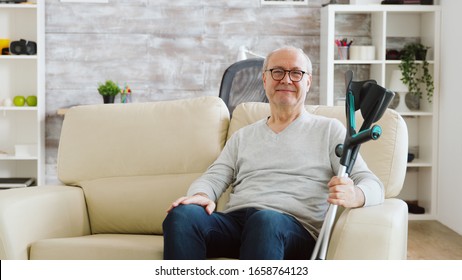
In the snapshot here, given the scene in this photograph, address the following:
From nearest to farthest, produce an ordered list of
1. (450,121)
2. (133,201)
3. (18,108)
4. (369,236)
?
(369,236) < (133,201) < (450,121) < (18,108)

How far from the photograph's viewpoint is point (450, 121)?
16.4 ft

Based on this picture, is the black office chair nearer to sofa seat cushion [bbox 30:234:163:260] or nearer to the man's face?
the man's face

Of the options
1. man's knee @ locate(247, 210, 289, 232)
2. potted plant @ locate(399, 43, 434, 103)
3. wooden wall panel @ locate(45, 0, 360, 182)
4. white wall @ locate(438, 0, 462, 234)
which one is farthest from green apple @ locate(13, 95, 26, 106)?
man's knee @ locate(247, 210, 289, 232)

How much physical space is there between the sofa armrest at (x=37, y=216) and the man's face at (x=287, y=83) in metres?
0.92

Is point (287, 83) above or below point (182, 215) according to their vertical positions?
above

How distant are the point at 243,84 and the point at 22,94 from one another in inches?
77.8

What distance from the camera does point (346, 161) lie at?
215 cm

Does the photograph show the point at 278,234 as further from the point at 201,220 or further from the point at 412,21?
the point at 412,21

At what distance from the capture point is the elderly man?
2.21 metres

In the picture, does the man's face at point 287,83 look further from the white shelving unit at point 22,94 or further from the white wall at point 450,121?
the white shelving unit at point 22,94

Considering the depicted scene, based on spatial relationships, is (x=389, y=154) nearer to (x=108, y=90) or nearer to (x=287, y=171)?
(x=287, y=171)

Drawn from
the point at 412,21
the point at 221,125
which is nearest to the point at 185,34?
the point at 412,21

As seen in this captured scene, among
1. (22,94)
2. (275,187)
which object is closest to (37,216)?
(275,187)

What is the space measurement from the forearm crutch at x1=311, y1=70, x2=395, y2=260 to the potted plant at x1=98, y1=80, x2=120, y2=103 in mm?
3285
